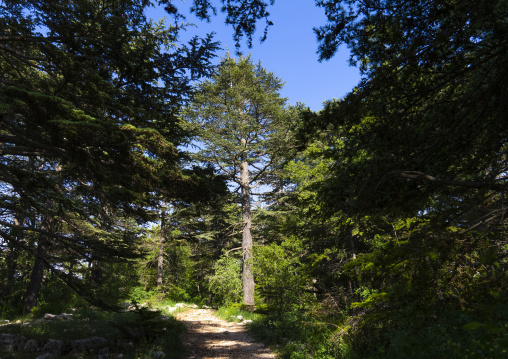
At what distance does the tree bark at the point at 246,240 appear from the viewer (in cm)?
1677

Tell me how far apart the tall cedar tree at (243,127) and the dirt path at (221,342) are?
13.0 ft

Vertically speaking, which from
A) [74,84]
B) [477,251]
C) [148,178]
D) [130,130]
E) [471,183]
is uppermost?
[74,84]

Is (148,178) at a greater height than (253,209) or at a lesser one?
lesser

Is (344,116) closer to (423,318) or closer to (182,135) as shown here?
(423,318)

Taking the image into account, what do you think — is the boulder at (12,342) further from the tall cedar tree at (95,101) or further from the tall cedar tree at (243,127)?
the tall cedar tree at (243,127)

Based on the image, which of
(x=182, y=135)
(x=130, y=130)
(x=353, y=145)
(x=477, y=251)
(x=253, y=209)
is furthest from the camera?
(x=253, y=209)

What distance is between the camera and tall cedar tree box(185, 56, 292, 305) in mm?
17516

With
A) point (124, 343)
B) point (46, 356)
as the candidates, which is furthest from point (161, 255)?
point (46, 356)

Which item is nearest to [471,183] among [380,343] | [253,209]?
[380,343]

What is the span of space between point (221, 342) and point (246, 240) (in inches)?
306

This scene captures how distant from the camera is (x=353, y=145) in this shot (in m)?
4.38

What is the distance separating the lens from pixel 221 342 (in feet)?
33.3

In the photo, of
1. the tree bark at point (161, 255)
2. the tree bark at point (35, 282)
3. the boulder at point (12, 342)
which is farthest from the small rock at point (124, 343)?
the tree bark at point (161, 255)

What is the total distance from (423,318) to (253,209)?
1571 centimetres
